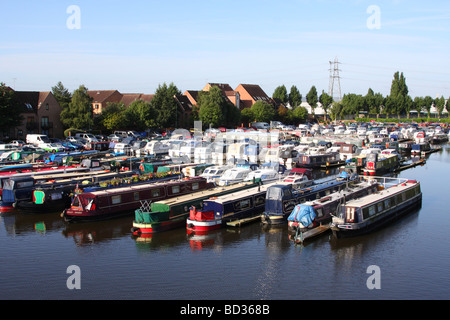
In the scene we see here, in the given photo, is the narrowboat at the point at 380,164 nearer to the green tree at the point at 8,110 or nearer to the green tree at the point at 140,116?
the green tree at the point at 140,116

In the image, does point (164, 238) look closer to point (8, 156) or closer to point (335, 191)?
point (335, 191)

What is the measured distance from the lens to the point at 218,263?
21.3m

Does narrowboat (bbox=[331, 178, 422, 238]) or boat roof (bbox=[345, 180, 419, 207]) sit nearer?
narrowboat (bbox=[331, 178, 422, 238])

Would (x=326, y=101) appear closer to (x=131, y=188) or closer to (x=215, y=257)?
(x=131, y=188)

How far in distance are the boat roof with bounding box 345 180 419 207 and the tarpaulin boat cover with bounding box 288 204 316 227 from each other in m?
2.31

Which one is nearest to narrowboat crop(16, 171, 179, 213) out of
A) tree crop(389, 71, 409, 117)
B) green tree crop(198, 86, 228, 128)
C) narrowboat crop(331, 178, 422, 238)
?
narrowboat crop(331, 178, 422, 238)

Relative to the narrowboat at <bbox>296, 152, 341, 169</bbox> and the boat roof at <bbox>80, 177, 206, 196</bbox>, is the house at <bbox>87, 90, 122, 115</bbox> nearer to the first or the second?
the narrowboat at <bbox>296, 152, 341, 169</bbox>

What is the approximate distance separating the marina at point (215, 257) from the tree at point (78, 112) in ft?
119

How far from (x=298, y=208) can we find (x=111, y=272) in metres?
10.3

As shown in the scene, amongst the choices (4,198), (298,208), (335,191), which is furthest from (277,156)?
(4,198)

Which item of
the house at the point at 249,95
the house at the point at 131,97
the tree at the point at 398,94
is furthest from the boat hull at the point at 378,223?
the tree at the point at 398,94

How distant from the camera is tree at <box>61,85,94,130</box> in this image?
2537 inches

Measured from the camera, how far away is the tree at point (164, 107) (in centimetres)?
7412

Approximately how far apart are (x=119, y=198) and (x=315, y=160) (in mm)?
26545
